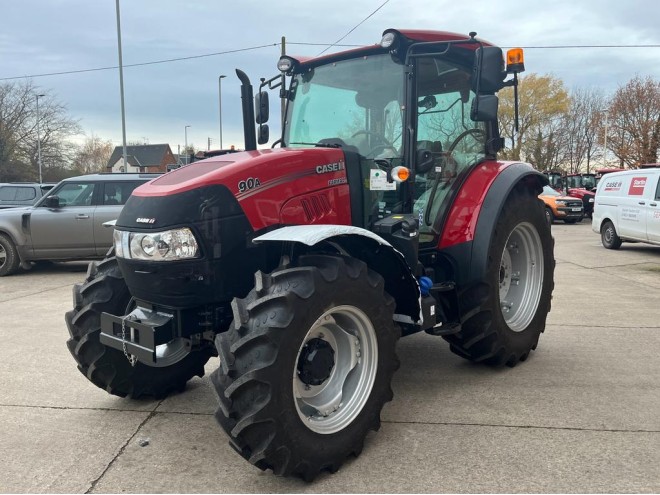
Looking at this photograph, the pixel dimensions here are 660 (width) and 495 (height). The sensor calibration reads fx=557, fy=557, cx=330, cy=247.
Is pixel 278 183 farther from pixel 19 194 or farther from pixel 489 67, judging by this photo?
pixel 19 194

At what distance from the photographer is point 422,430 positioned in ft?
11.4

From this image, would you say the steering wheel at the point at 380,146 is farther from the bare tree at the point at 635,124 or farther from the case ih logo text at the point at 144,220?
the bare tree at the point at 635,124

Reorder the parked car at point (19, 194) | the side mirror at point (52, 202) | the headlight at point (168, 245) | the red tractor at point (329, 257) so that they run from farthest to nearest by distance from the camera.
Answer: the parked car at point (19, 194)
the side mirror at point (52, 202)
the headlight at point (168, 245)
the red tractor at point (329, 257)

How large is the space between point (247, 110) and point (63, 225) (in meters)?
7.41

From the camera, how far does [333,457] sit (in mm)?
2959

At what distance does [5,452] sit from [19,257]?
8080 mm

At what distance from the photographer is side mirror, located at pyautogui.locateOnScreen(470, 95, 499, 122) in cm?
382

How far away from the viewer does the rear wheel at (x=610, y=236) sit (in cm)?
1349

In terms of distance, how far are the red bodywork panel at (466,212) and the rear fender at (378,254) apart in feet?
2.54

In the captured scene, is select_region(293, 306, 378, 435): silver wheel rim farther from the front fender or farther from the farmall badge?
the front fender

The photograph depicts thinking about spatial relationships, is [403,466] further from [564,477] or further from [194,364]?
[194,364]

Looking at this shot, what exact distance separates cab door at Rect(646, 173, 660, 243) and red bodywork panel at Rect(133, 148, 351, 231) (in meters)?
10.5

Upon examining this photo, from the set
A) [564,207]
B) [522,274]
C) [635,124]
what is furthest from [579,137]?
[522,274]

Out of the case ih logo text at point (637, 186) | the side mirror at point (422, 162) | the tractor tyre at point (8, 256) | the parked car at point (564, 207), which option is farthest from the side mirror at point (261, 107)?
the parked car at point (564, 207)
